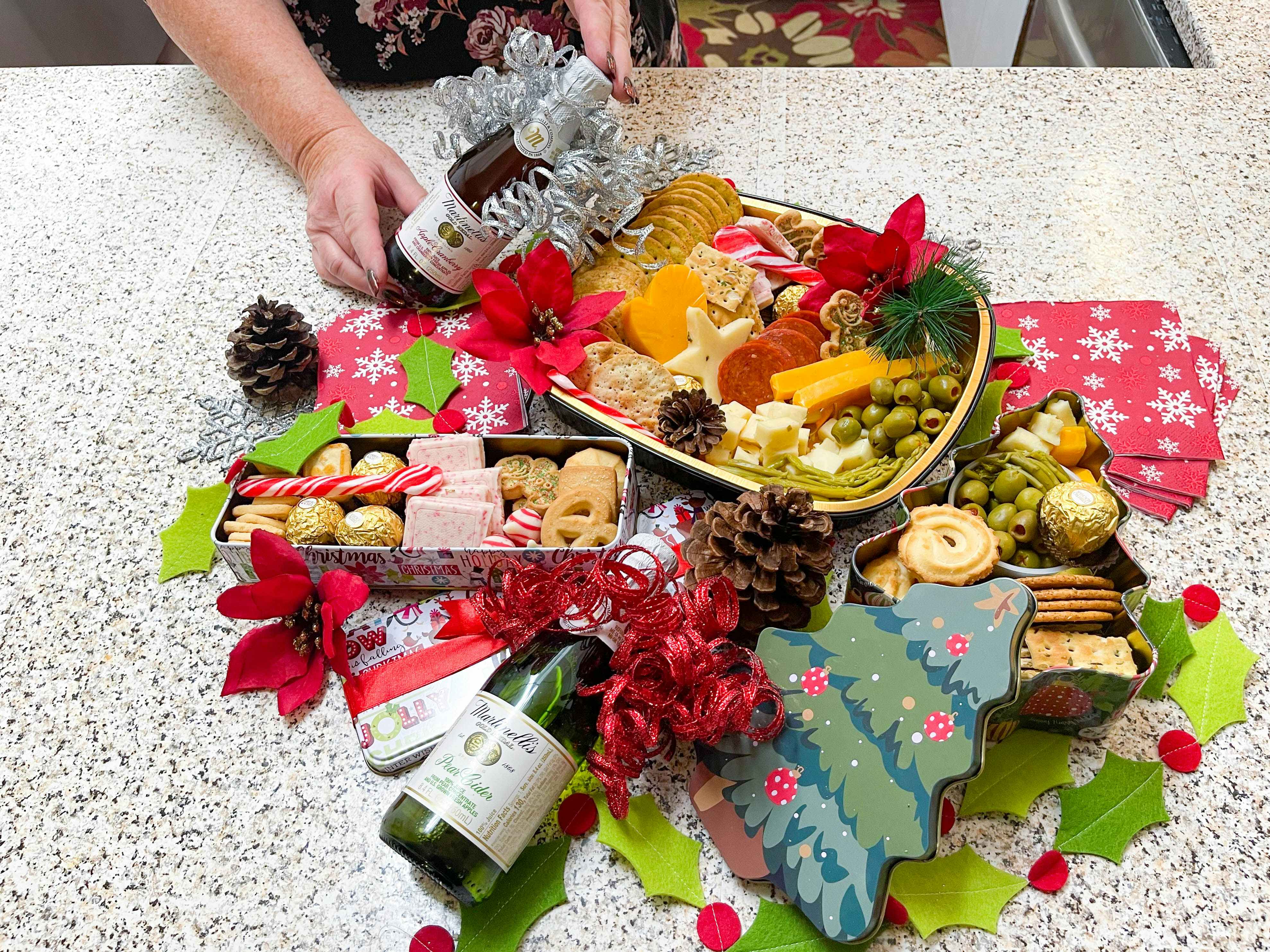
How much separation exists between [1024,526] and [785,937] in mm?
357

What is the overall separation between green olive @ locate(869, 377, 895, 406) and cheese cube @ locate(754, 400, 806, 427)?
7 cm

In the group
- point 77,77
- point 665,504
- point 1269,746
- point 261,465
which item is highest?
point 77,77

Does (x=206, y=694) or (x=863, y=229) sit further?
(x=863, y=229)

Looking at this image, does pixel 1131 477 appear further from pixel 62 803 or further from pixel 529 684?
pixel 62 803

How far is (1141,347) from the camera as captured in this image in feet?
3.00

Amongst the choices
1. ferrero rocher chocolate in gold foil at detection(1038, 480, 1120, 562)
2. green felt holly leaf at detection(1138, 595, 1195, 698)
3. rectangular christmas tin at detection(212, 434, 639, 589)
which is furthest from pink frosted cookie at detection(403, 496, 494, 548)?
green felt holly leaf at detection(1138, 595, 1195, 698)

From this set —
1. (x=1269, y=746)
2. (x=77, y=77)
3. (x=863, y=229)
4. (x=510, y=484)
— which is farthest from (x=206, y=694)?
(x=77, y=77)

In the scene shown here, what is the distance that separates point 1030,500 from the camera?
667mm

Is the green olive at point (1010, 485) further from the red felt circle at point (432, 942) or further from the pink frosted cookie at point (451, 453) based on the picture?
the red felt circle at point (432, 942)

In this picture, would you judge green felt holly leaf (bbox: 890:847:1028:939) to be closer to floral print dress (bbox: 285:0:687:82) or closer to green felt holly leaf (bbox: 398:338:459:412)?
green felt holly leaf (bbox: 398:338:459:412)

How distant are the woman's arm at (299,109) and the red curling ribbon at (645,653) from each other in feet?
1.86

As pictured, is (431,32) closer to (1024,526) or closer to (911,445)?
(911,445)

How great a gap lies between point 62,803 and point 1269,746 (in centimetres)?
97

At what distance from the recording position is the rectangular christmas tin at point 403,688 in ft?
2.16
